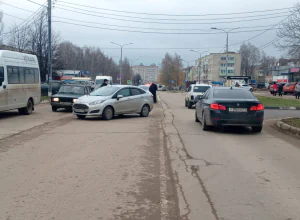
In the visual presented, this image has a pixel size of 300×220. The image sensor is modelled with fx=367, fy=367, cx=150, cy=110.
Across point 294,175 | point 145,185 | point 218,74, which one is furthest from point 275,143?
point 218,74

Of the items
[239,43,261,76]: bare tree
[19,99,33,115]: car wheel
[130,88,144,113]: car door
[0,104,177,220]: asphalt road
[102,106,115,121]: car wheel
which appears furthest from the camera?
[239,43,261,76]: bare tree

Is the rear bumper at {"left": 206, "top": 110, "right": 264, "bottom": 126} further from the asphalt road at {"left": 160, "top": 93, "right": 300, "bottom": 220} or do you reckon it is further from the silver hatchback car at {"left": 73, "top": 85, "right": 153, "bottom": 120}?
the silver hatchback car at {"left": 73, "top": 85, "right": 153, "bottom": 120}

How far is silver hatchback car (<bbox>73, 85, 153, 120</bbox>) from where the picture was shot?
15.0 meters

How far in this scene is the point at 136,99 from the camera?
16.7 metres

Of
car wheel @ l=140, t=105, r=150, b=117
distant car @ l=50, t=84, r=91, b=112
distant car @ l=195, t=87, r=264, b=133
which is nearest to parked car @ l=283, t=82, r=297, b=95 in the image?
distant car @ l=50, t=84, r=91, b=112

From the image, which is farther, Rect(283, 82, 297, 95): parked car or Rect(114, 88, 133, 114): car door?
Rect(283, 82, 297, 95): parked car

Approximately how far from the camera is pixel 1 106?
49.2 feet

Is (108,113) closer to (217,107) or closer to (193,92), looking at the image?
(217,107)

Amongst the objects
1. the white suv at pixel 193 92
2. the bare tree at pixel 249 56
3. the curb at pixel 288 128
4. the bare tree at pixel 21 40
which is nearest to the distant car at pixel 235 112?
the curb at pixel 288 128

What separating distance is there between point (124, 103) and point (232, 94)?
5458mm

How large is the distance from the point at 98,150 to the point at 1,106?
805 centimetres

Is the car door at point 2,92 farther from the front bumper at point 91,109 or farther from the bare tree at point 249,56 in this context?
the bare tree at point 249,56

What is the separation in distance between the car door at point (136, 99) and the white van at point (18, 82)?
5.00 meters

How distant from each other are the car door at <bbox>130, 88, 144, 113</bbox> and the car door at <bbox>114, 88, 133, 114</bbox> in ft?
0.68
